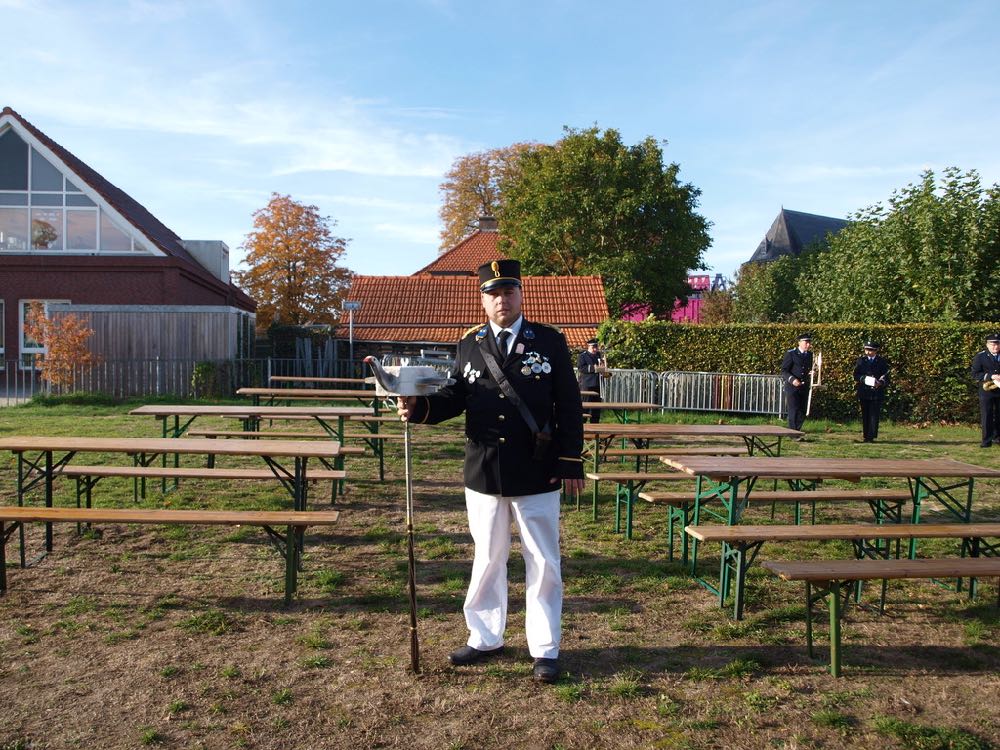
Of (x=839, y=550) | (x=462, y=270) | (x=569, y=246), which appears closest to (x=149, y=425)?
(x=839, y=550)

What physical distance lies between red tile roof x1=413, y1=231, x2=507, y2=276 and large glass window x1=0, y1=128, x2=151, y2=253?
1688cm

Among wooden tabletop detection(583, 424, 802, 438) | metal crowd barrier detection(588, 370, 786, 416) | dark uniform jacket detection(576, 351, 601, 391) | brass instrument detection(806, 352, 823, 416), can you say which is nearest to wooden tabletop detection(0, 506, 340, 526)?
wooden tabletop detection(583, 424, 802, 438)

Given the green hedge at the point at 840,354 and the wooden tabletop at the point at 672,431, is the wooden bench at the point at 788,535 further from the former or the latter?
the green hedge at the point at 840,354

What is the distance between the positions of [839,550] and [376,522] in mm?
3857

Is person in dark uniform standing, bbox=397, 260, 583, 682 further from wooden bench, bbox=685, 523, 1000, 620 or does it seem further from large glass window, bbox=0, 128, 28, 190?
large glass window, bbox=0, 128, 28, 190

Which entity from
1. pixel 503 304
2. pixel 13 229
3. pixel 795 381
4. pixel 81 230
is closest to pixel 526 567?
pixel 503 304

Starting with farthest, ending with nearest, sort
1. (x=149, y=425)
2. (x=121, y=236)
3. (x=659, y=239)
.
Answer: (x=659, y=239), (x=121, y=236), (x=149, y=425)

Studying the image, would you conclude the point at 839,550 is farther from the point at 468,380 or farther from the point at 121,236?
the point at 121,236

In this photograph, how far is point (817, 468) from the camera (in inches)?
233

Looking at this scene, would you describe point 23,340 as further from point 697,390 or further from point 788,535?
point 788,535

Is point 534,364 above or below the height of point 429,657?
above

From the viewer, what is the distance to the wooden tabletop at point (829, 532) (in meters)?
4.83

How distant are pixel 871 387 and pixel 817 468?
9398 millimetres

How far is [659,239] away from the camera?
116ft
